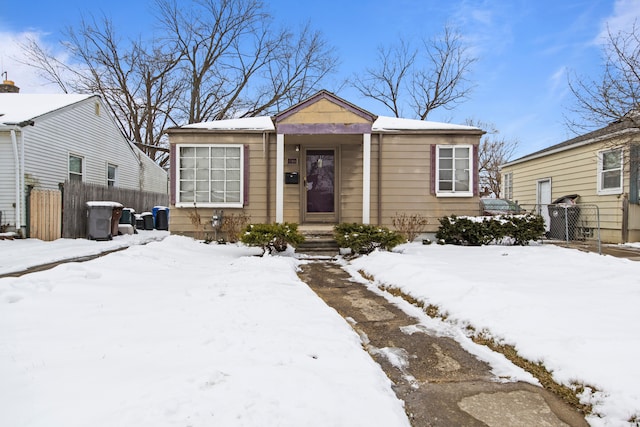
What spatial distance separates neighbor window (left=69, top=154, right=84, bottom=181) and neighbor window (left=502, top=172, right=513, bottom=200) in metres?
18.3

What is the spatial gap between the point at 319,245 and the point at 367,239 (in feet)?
4.67

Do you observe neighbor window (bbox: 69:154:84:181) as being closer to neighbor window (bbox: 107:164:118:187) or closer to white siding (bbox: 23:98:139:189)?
white siding (bbox: 23:98:139:189)

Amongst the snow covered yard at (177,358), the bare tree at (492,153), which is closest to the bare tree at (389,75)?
the bare tree at (492,153)

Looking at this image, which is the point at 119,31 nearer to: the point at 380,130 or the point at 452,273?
the point at 380,130

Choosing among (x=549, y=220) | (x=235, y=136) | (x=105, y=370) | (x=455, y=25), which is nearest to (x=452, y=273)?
(x=105, y=370)

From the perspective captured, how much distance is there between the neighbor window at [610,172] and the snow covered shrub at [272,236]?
31.7 feet

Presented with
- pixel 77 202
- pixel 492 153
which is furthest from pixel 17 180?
pixel 492 153

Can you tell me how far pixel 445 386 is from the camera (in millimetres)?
2387

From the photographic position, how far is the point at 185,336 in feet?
9.02

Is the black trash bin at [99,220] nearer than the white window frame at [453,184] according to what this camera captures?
No

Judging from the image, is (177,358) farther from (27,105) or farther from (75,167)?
(27,105)

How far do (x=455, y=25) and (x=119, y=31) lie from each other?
21410 millimetres

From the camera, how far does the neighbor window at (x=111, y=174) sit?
14.6 meters

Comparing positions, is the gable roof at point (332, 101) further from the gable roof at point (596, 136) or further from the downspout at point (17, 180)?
the downspout at point (17, 180)
